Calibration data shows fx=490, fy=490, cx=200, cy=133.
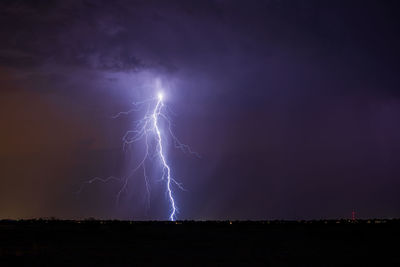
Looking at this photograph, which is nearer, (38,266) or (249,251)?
(38,266)

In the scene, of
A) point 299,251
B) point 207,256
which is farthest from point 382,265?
point 207,256

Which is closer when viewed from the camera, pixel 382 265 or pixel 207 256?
pixel 382 265

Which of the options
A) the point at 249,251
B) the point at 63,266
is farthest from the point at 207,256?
the point at 63,266

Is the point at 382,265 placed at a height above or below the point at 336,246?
below

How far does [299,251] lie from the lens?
75.8 ft

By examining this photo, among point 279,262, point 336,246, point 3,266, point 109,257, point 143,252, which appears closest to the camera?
point 3,266

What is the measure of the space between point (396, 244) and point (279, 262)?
36.5ft

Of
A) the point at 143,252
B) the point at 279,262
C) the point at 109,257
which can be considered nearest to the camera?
the point at 279,262

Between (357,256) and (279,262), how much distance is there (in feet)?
14.7

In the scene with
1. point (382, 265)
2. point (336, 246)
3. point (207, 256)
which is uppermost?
point (336, 246)

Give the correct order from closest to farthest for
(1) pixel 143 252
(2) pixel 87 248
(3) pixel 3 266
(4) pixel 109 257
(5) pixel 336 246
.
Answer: (3) pixel 3 266, (4) pixel 109 257, (1) pixel 143 252, (2) pixel 87 248, (5) pixel 336 246

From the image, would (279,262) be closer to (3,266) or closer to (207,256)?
(207,256)

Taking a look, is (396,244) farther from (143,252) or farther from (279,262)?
(143,252)

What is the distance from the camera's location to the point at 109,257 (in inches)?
804
